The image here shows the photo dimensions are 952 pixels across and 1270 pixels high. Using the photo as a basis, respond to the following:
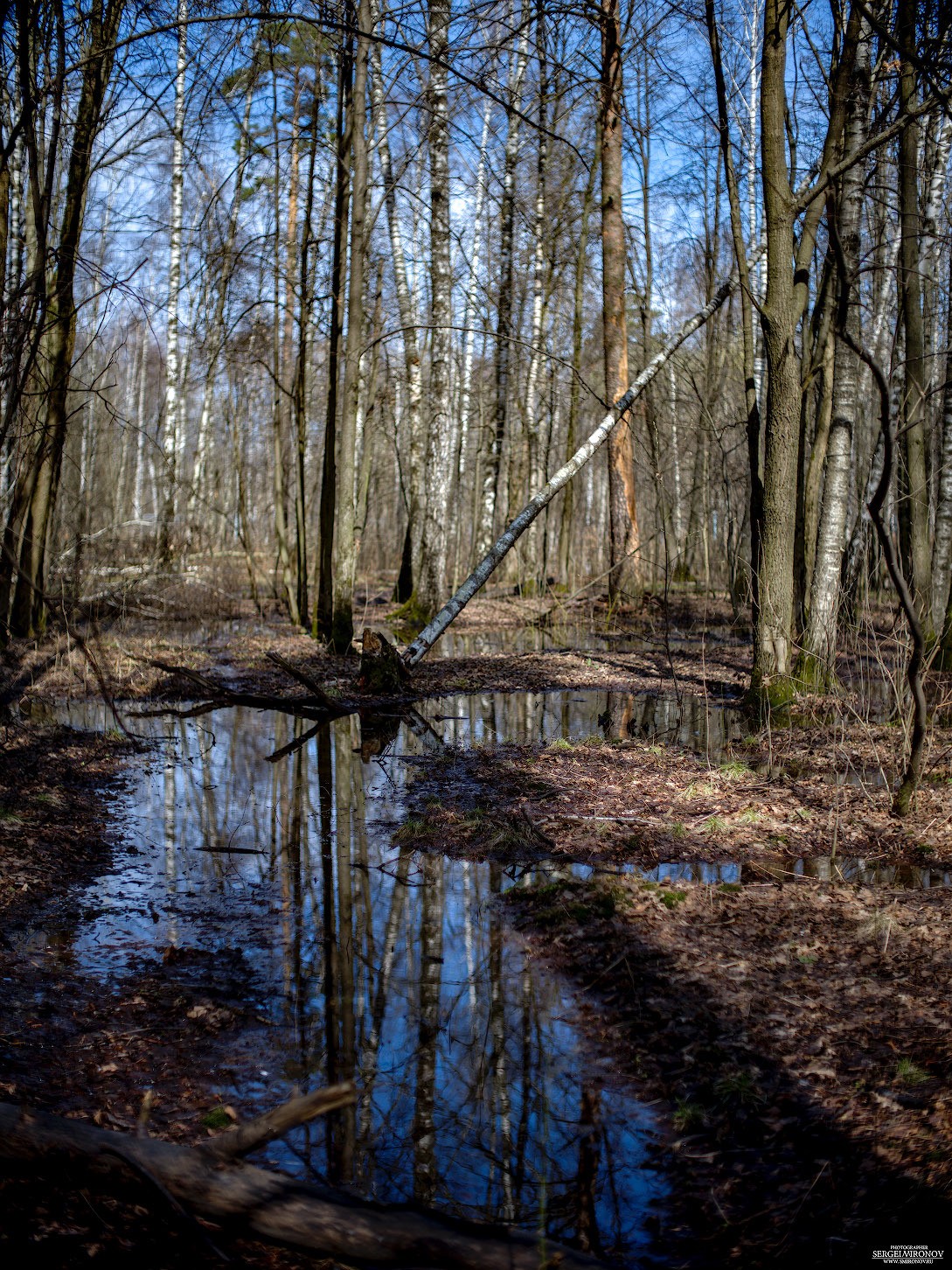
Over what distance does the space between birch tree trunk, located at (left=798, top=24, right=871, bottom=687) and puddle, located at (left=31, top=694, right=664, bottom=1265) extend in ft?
15.9

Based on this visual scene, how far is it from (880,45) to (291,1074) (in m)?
10.7

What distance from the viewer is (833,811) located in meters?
6.22

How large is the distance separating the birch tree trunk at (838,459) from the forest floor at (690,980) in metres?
0.94

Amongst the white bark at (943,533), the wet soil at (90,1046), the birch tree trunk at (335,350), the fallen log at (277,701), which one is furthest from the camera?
the birch tree trunk at (335,350)

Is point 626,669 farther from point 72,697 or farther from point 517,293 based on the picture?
point 517,293

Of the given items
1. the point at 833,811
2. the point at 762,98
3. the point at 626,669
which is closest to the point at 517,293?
the point at 626,669

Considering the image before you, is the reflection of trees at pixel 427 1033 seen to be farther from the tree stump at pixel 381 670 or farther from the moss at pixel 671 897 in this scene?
the tree stump at pixel 381 670

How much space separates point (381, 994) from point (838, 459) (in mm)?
8024

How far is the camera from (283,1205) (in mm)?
2436

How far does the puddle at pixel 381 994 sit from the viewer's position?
10.1 feet

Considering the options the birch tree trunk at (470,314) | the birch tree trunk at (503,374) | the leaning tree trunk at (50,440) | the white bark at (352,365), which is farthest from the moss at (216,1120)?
the birch tree trunk at (470,314)

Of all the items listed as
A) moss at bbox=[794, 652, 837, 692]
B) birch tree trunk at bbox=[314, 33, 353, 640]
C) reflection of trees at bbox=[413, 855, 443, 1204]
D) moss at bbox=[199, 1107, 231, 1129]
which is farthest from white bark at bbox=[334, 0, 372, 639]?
moss at bbox=[199, 1107, 231, 1129]

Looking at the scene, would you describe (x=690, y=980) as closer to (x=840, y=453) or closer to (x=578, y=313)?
(x=840, y=453)

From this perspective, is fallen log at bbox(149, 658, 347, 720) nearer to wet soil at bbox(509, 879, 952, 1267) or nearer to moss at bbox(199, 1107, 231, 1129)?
wet soil at bbox(509, 879, 952, 1267)
